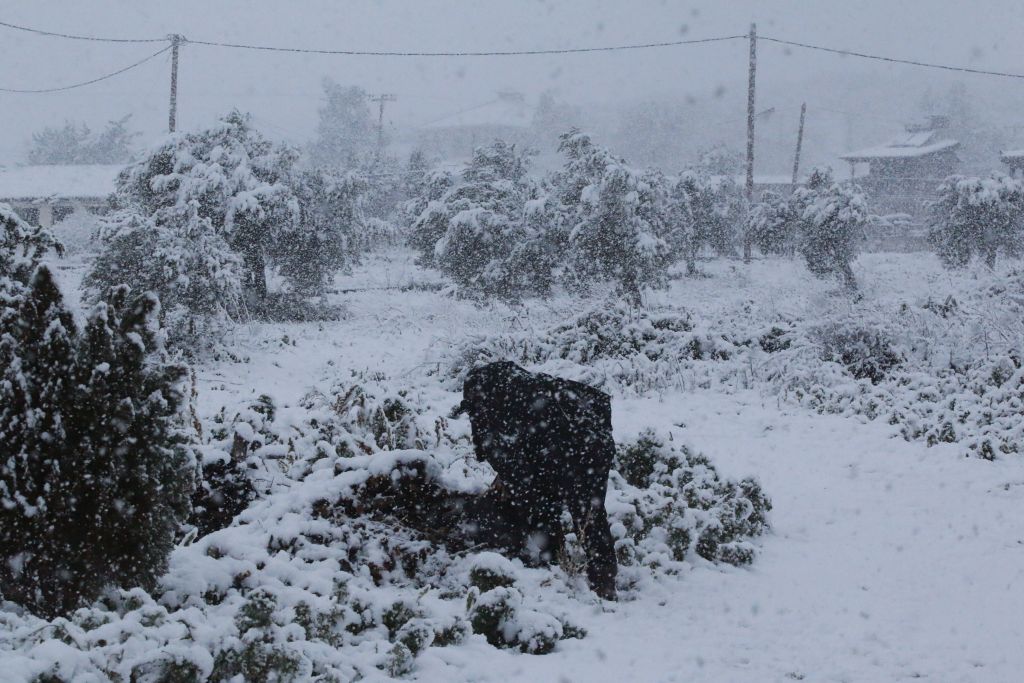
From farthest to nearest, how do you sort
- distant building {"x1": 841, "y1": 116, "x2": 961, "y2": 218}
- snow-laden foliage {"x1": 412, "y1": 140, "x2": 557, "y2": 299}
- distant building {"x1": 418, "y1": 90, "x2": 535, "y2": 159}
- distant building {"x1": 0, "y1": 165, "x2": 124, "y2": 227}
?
distant building {"x1": 418, "y1": 90, "x2": 535, "y2": 159}
distant building {"x1": 841, "y1": 116, "x2": 961, "y2": 218}
distant building {"x1": 0, "y1": 165, "x2": 124, "y2": 227}
snow-laden foliage {"x1": 412, "y1": 140, "x2": 557, "y2": 299}

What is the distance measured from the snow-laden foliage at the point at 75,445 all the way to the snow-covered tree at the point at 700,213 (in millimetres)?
23713

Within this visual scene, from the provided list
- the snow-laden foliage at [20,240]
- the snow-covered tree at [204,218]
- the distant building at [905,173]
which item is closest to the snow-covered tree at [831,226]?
the snow-covered tree at [204,218]

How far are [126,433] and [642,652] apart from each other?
2492mm

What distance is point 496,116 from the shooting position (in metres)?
75.0

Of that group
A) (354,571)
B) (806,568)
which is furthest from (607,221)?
(354,571)

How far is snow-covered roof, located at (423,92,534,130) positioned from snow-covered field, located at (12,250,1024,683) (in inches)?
2522

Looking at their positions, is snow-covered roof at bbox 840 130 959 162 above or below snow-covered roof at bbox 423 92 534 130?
below

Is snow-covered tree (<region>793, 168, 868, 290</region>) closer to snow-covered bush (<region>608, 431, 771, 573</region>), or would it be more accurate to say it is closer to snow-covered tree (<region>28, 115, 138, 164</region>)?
snow-covered bush (<region>608, 431, 771, 573</region>)

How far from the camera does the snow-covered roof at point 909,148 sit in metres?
46.4

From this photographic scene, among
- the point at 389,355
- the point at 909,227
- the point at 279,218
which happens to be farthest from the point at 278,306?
the point at 909,227

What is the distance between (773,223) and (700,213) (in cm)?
398

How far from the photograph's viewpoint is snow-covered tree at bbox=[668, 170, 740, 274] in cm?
2771

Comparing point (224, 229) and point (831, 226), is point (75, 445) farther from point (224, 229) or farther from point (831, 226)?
point (831, 226)

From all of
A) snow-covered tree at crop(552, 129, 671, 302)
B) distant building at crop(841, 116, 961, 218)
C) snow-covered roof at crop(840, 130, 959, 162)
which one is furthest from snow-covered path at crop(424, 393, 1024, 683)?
snow-covered roof at crop(840, 130, 959, 162)
